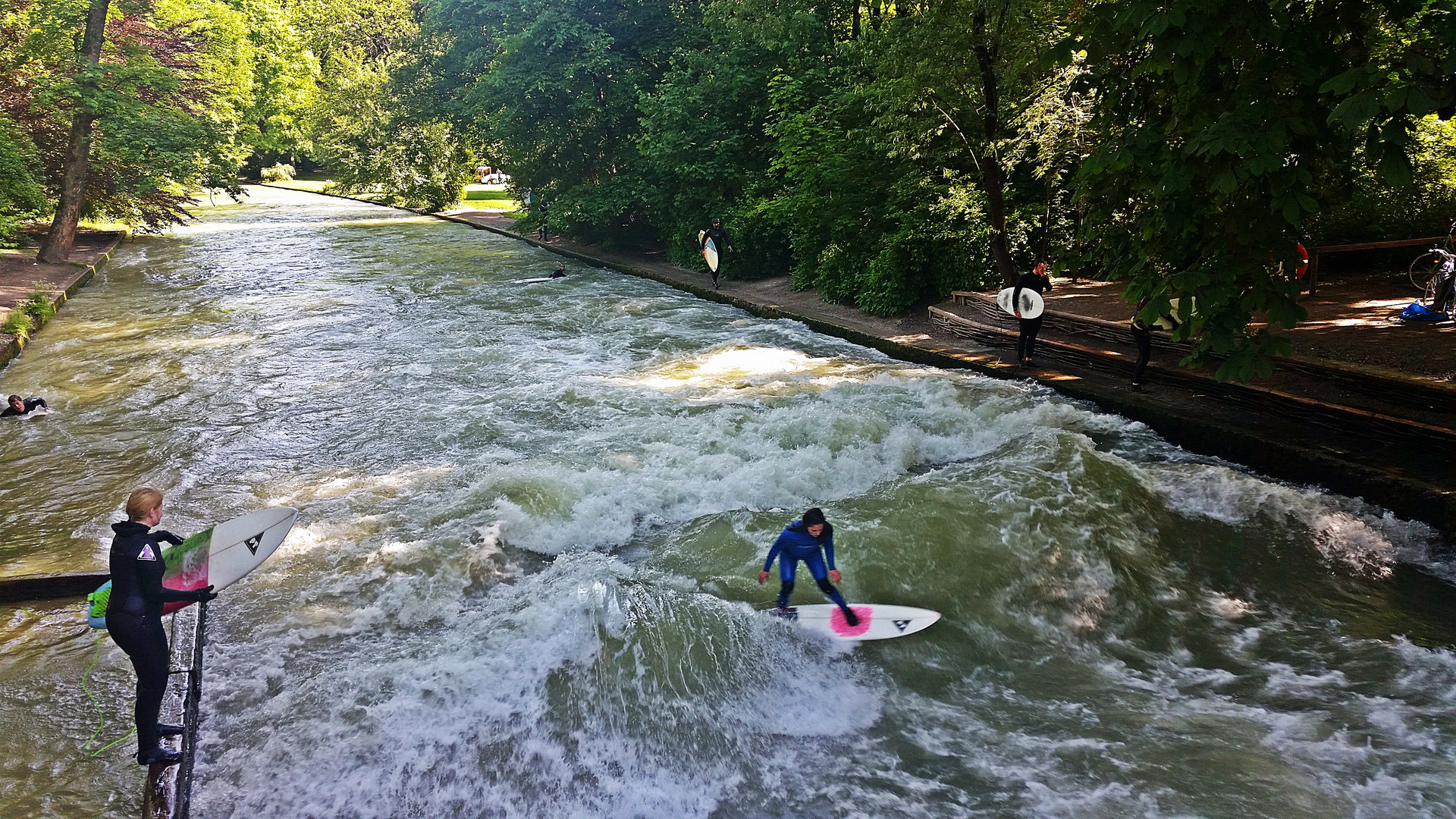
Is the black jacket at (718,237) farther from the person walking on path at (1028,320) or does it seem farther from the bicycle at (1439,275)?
the bicycle at (1439,275)

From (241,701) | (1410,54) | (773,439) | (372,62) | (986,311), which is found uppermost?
(372,62)

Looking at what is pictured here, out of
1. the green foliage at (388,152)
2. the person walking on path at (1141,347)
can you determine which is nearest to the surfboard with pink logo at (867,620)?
the person walking on path at (1141,347)

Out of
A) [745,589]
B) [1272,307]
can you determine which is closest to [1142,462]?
[1272,307]

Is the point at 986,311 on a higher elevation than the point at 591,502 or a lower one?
Result: higher

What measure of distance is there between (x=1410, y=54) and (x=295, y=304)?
21602 millimetres

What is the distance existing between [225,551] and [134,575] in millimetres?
1153

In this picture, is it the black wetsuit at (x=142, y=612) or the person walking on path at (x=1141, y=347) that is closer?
the black wetsuit at (x=142, y=612)

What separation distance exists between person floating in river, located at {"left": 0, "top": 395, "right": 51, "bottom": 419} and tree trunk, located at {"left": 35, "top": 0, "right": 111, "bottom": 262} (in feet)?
47.3

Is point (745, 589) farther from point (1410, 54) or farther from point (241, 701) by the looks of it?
point (1410, 54)

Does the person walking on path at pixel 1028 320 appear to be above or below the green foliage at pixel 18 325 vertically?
above

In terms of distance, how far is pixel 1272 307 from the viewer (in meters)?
7.77

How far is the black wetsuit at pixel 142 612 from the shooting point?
211 inches

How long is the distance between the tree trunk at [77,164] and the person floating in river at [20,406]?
14.4 m

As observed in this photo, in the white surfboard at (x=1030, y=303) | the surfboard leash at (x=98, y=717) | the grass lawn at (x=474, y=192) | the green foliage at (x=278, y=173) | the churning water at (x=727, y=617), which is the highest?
the green foliage at (x=278, y=173)
